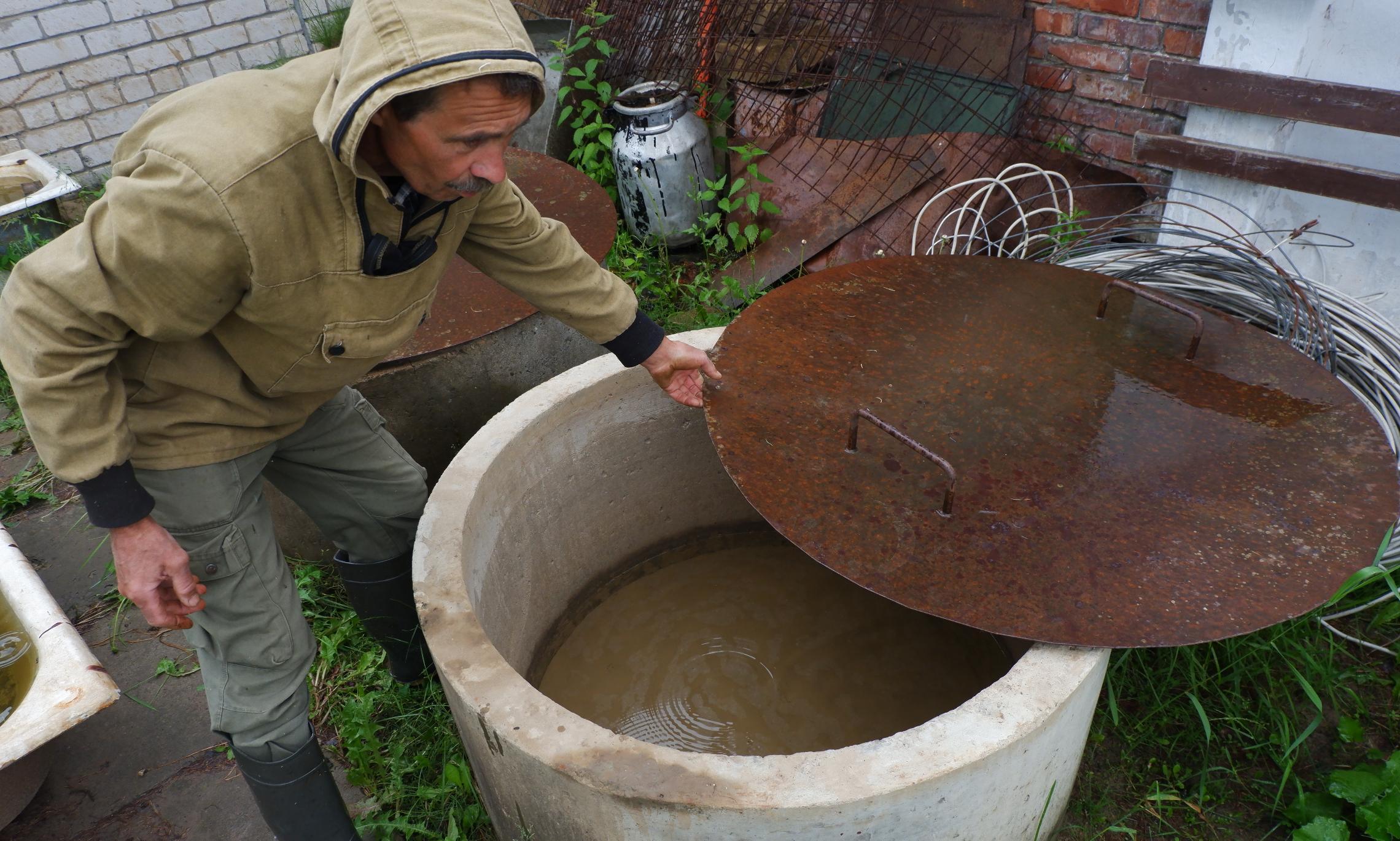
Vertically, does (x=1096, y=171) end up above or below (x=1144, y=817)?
above

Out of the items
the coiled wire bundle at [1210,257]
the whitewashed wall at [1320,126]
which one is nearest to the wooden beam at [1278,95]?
the whitewashed wall at [1320,126]

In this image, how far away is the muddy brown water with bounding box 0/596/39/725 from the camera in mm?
2275

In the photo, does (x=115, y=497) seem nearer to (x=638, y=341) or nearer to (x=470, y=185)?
(x=470, y=185)

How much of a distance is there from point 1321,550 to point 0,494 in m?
4.07

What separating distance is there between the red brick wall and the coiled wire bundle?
21 centimetres

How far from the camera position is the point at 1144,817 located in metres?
2.06

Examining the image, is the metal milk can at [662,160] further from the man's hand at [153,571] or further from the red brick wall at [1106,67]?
the man's hand at [153,571]

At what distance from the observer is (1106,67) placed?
3.15 meters

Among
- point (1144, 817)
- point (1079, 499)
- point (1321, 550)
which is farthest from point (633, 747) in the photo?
point (1144, 817)

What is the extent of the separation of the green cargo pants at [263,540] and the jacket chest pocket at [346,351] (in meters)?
0.22

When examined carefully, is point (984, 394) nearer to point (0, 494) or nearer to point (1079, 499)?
point (1079, 499)

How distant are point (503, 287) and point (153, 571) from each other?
53.3 inches

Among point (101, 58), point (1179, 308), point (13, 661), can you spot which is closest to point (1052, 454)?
point (1179, 308)

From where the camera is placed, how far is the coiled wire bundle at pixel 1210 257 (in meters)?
2.25
